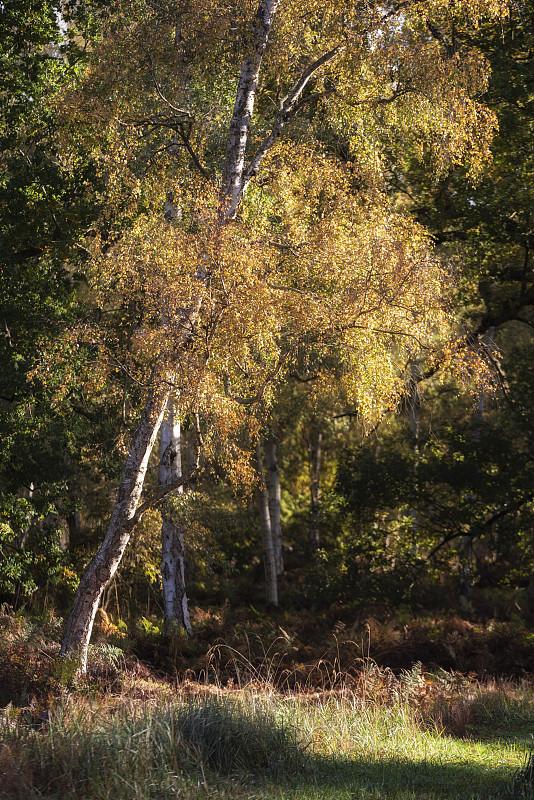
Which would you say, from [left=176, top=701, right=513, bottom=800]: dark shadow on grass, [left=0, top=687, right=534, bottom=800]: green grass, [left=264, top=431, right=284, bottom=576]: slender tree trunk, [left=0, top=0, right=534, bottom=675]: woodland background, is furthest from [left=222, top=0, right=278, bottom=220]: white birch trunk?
[left=264, top=431, right=284, bottom=576]: slender tree trunk

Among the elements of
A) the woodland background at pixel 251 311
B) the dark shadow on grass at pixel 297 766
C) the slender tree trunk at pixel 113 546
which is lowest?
the dark shadow on grass at pixel 297 766

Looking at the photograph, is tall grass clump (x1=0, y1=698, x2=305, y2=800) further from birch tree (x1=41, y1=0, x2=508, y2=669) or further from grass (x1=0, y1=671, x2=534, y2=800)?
birch tree (x1=41, y1=0, x2=508, y2=669)

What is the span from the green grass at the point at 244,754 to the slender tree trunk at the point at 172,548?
607 cm

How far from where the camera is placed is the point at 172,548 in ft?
48.6

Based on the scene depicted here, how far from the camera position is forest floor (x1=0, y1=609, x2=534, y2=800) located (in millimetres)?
5758

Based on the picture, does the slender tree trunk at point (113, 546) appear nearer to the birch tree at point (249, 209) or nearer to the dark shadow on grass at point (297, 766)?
the birch tree at point (249, 209)

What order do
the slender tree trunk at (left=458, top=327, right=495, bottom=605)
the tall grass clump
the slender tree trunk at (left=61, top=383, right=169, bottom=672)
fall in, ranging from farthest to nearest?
the slender tree trunk at (left=458, top=327, right=495, bottom=605) → the slender tree trunk at (left=61, top=383, right=169, bottom=672) → the tall grass clump

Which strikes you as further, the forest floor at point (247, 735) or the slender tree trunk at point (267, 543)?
the slender tree trunk at point (267, 543)

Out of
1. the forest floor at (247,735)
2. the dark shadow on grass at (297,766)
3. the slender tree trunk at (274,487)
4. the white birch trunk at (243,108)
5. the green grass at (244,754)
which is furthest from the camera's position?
the slender tree trunk at (274,487)

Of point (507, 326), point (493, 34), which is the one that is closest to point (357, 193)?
point (493, 34)

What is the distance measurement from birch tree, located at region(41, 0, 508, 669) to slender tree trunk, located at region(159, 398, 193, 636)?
46.3 inches

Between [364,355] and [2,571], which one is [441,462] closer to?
[364,355]

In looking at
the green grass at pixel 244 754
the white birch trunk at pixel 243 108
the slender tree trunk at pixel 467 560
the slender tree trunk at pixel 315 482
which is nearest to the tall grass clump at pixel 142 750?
the green grass at pixel 244 754

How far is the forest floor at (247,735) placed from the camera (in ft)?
18.9
